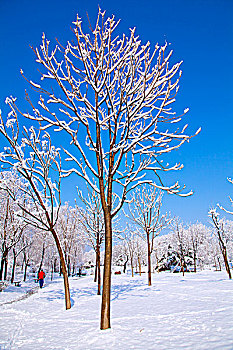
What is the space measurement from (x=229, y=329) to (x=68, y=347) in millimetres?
2848

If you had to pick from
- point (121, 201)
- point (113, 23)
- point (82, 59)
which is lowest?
point (121, 201)

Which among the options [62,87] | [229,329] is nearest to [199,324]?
[229,329]

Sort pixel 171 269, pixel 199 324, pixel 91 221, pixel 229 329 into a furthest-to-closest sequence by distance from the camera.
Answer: pixel 171 269 < pixel 91 221 < pixel 199 324 < pixel 229 329

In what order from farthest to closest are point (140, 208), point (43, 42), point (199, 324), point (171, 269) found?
point (171, 269) < point (140, 208) < point (43, 42) < point (199, 324)

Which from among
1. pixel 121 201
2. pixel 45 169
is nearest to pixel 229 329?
pixel 121 201

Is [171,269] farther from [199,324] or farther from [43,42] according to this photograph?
[43,42]

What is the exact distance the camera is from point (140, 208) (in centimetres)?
1492

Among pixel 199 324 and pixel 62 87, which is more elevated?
pixel 62 87

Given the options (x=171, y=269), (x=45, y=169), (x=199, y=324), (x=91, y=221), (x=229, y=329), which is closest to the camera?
(x=229, y=329)

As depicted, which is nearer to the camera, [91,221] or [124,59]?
[124,59]

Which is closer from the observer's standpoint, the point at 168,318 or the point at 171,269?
the point at 168,318

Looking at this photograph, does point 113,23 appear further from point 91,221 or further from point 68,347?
point 91,221

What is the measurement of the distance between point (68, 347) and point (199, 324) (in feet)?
8.63

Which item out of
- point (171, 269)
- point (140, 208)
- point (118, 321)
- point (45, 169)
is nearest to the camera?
point (118, 321)
